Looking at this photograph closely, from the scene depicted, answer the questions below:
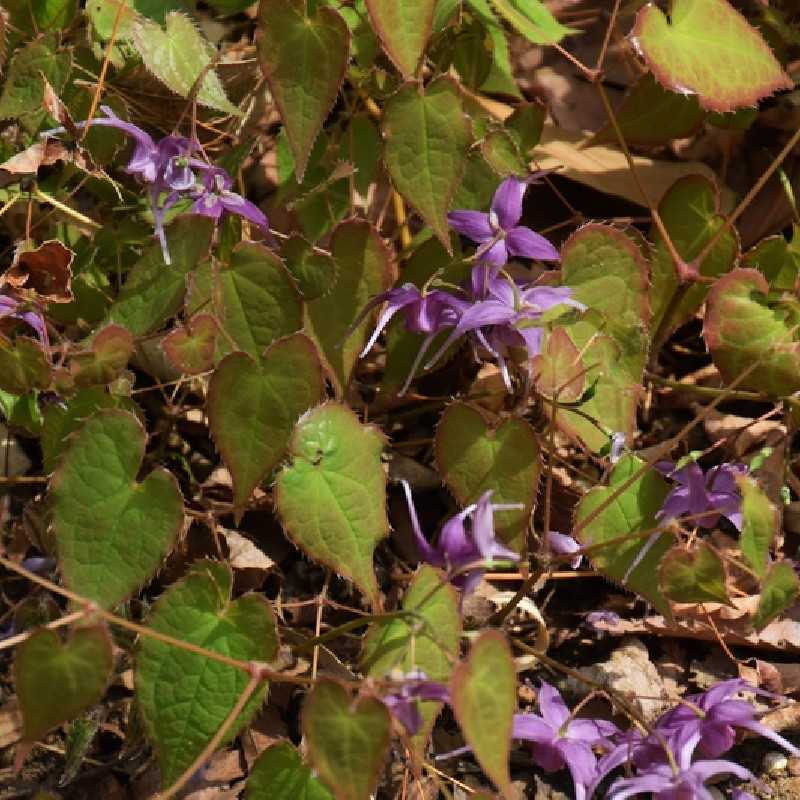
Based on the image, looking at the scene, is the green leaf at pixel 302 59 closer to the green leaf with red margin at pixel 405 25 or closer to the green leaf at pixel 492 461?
the green leaf with red margin at pixel 405 25

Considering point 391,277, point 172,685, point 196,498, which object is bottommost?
point 196,498

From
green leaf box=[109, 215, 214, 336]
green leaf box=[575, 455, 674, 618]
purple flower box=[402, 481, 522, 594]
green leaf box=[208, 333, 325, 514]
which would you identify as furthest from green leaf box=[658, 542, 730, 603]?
green leaf box=[109, 215, 214, 336]

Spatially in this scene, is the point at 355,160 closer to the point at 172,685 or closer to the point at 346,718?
the point at 172,685

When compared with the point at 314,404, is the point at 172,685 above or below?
below

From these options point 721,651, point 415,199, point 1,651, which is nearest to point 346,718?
point 415,199

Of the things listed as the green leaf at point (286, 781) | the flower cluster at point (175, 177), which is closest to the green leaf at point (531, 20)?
the flower cluster at point (175, 177)

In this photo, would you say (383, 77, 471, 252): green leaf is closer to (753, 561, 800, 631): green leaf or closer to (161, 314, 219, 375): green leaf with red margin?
(161, 314, 219, 375): green leaf with red margin

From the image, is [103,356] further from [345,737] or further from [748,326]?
[748,326]

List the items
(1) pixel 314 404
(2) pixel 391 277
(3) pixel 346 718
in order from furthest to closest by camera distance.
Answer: (2) pixel 391 277 → (1) pixel 314 404 → (3) pixel 346 718
